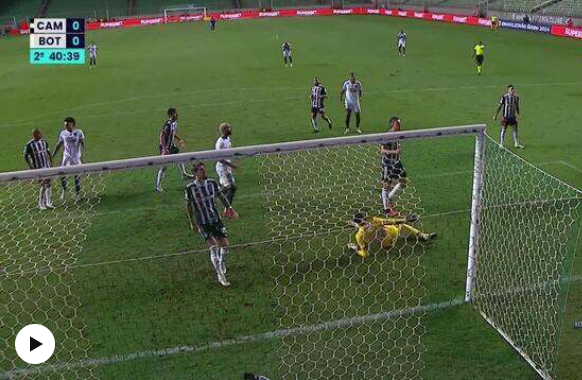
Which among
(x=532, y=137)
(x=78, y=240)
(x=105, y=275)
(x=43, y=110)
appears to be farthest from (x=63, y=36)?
(x=532, y=137)

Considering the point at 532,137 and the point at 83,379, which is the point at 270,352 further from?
the point at 532,137

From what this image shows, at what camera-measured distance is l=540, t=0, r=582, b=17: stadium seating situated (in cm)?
4003

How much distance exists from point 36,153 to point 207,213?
5.52m

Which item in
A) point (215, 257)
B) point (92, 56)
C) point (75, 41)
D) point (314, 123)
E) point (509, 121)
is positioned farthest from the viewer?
point (92, 56)

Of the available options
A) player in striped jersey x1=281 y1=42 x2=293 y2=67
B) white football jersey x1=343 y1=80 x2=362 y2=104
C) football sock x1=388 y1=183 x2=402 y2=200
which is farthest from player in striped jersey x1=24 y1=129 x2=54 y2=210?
player in striped jersey x1=281 y1=42 x2=293 y2=67

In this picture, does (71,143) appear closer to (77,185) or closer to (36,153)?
(36,153)

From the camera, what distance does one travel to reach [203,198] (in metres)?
8.62

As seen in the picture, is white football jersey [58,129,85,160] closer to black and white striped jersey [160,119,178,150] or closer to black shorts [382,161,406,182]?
black and white striped jersey [160,119,178,150]

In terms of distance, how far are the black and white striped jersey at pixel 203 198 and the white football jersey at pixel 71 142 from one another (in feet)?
17.2

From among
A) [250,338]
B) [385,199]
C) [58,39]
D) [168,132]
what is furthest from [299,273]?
[58,39]

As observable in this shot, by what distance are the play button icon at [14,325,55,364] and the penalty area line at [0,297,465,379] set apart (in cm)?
14

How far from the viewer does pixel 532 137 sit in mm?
16625

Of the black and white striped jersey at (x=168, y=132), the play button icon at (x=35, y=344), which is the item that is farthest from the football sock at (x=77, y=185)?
the play button icon at (x=35, y=344)

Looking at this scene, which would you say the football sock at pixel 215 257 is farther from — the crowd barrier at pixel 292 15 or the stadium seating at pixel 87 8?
the stadium seating at pixel 87 8
